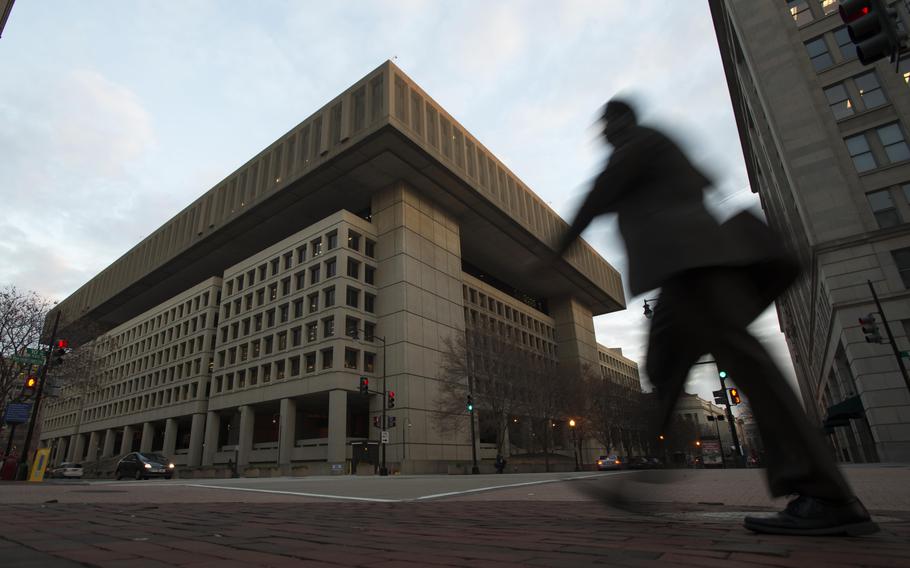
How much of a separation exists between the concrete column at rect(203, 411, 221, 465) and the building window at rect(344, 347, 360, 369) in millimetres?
19408

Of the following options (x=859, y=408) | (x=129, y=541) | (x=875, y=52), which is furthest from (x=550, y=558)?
(x=859, y=408)

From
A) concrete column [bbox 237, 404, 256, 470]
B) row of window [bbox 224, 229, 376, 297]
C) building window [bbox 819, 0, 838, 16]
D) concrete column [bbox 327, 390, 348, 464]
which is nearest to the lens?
building window [bbox 819, 0, 838, 16]

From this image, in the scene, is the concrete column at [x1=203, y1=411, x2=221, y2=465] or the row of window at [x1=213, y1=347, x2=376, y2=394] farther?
the concrete column at [x1=203, y1=411, x2=221, y2=465]

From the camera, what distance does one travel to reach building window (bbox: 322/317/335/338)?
40.3 meters

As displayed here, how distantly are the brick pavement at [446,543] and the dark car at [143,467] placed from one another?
89.7 feet

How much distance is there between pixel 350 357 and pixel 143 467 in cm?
1686

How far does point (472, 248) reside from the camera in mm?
57781

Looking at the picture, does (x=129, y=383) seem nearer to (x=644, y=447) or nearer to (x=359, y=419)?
(x=359, y=419)

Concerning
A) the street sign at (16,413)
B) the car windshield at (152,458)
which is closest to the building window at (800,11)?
the car windshield at (152,458)

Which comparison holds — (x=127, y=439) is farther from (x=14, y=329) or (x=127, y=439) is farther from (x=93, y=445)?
(x=14, y=329)

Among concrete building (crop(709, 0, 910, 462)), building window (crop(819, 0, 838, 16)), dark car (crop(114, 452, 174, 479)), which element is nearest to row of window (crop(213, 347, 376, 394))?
dark car (crop(114, 452, 174, 479))

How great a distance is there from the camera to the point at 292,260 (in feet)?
152

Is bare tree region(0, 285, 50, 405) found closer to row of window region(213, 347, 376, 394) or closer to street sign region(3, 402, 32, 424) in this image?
street sign region(3, 402, 32, 424)

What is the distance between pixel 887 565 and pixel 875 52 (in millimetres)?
8523
